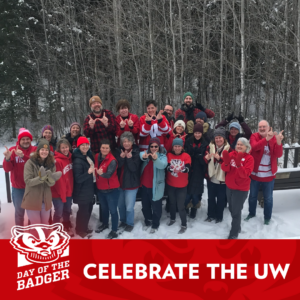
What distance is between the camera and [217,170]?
13.6 ft

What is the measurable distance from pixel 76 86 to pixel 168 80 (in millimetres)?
4903

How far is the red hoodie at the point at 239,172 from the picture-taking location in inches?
143

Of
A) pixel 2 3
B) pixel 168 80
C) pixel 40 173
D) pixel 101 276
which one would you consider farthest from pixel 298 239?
pixel 2 3

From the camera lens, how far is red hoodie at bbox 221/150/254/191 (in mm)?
3629

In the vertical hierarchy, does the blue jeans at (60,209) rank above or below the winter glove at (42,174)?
below

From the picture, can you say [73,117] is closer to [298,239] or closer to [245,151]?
[245,151]

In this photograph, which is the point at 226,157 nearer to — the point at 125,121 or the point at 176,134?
the point at 176,134

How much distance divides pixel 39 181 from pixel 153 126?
196 centimetres

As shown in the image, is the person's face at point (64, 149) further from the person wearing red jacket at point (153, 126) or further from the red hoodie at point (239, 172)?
the red hoodie at point (239, 172)

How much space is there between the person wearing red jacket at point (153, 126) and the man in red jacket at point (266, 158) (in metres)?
1.53

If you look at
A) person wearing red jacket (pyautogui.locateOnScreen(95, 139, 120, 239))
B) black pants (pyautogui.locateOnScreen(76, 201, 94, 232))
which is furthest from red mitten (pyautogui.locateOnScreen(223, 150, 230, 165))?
black pants (pyautogui.locateOnScreen(76, 201, 94, 232))

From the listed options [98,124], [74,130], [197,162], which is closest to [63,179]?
[74,130]

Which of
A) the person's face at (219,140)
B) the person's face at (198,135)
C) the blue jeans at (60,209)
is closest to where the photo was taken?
the blue jeans at (60,209)

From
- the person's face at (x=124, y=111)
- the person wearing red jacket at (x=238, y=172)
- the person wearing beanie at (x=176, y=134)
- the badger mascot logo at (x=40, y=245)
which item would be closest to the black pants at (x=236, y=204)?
the person wearing red jacket at (x=238, y=172)
